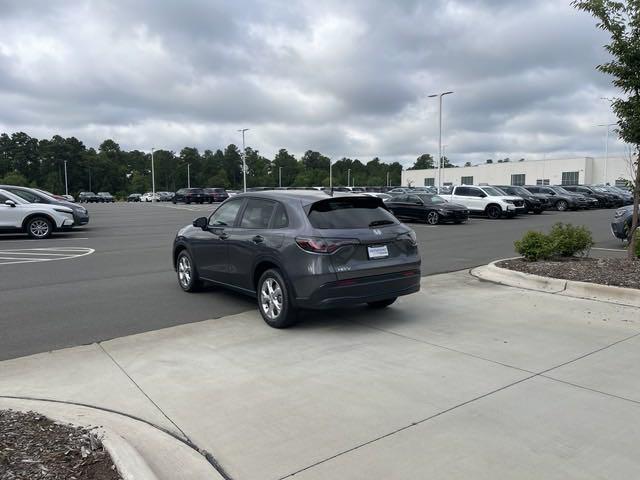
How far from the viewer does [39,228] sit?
17.5 meters

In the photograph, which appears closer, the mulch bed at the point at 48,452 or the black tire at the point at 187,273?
the mulch bed at the point at 48,452

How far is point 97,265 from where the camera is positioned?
11438 millimetres

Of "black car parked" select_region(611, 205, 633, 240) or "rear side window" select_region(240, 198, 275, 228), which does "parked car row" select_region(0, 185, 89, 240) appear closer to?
"rear side window" select_region(240, 198, 275, 228)

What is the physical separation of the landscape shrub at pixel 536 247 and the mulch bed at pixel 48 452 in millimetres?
8363

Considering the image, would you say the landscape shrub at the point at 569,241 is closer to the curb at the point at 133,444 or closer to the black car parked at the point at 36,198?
the curb at the point at 133,444

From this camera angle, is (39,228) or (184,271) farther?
(39,228)

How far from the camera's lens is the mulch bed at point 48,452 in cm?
298

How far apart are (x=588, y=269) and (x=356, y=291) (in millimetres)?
4838

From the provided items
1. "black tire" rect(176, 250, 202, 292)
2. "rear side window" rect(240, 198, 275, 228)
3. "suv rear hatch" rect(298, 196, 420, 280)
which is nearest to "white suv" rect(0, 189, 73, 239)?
"black tire" rect(176, 250, 202, 292)

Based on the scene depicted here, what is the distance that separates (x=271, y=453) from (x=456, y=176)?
111 meters

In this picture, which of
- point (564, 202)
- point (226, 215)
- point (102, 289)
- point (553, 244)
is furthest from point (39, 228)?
point (564, 202)

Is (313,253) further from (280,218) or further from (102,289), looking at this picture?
(102,289)

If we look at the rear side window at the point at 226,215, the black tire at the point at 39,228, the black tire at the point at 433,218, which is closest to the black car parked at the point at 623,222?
the black tire at the point at 433,218

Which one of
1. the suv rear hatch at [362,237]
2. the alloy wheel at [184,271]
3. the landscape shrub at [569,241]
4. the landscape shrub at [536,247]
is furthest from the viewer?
the landscape shrub at [569,241]
